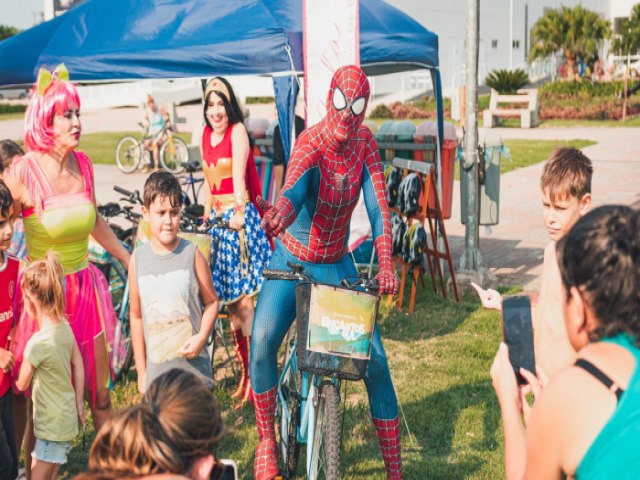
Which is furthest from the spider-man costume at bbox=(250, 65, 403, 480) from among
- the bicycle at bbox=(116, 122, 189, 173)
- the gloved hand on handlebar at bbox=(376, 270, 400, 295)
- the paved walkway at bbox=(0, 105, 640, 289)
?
the bicycle at bbox=(116, 122, 189, 173)

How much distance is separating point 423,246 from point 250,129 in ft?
13.5

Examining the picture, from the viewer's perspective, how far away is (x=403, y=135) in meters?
9.34

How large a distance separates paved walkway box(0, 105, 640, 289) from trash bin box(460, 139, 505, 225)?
0.56ft

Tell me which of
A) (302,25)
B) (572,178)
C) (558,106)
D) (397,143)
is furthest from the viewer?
(558,106)

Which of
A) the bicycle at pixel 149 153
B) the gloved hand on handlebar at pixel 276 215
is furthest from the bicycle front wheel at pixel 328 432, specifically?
the bicycle at pixel 149 153

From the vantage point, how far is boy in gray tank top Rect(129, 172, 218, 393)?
A: 436 centimetres

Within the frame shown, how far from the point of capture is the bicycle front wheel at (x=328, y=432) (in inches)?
159

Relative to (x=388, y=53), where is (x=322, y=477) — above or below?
below

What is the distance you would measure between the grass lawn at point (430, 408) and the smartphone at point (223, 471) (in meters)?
1.62

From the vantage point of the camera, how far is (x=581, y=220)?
6.95 feet

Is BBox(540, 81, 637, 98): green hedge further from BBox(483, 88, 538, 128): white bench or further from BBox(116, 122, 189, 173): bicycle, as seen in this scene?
BBox(116, 122, 189, 173): bicycle

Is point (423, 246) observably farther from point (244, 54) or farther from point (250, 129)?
point (250, 129)

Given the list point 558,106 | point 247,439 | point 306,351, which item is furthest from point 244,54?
point 558,106

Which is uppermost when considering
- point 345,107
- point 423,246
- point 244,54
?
point 244,54
